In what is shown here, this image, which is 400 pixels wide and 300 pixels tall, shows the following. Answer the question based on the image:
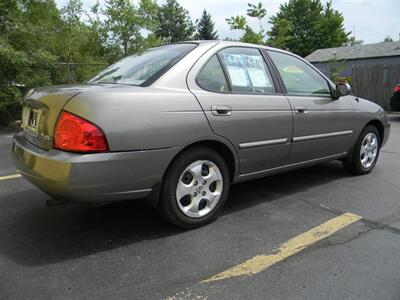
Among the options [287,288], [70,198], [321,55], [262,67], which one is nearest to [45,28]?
[262,67]

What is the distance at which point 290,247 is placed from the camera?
3043 millimetres

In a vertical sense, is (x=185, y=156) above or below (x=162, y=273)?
above

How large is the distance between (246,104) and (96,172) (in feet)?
4.91

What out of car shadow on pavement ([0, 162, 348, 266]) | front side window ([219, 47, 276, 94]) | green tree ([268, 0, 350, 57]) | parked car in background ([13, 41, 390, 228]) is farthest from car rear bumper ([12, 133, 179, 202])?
green tree ([268, 0, 350, 57])

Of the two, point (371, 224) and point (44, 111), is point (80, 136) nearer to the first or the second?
point (44, 111)

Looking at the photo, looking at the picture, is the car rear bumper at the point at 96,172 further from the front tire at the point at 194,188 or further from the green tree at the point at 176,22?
the green tree at the point at 176,22

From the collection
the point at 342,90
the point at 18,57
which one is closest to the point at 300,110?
the point at 342,90

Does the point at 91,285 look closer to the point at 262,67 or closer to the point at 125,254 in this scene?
the point at 125,254

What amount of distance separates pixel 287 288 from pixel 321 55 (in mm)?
36429

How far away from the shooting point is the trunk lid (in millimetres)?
2827

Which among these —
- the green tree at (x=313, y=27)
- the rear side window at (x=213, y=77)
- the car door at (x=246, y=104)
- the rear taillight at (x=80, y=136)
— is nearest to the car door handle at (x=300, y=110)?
the car door at (x=246, y=104)

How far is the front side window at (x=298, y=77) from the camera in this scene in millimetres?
4090

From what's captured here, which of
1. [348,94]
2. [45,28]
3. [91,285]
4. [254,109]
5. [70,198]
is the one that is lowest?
[91,285]

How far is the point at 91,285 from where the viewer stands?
2.49 m
